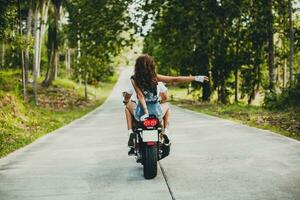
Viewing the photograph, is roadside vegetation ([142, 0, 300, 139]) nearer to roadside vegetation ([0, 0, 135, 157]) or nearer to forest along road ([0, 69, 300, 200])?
roadside vegetation ([0, 0, 135, 157])

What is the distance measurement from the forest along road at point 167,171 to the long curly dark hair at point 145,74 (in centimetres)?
144

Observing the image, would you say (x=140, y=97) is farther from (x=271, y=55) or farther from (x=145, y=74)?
(x=271, y=55)

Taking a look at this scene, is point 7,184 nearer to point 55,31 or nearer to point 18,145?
point 18,145

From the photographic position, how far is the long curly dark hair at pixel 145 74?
7.58 meters

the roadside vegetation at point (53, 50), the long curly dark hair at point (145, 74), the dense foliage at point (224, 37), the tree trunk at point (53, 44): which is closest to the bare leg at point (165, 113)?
the long curly dark hair at point (145, 74)

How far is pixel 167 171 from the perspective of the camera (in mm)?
7836

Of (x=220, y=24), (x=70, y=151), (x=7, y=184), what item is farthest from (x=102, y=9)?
(x=7, y=184)

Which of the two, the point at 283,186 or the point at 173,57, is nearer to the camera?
the point at 283,186

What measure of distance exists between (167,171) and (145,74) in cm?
165

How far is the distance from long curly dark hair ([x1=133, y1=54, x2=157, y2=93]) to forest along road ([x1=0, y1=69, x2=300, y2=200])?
1.44 m

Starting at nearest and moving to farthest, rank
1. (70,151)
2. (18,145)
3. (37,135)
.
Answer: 1. (70,151)
2. (18,145)
3. (37,135)

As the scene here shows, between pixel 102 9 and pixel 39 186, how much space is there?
753 inches

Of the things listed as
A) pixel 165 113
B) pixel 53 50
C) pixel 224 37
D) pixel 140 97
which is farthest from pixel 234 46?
pixel 140 97

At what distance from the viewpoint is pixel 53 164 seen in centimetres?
893
